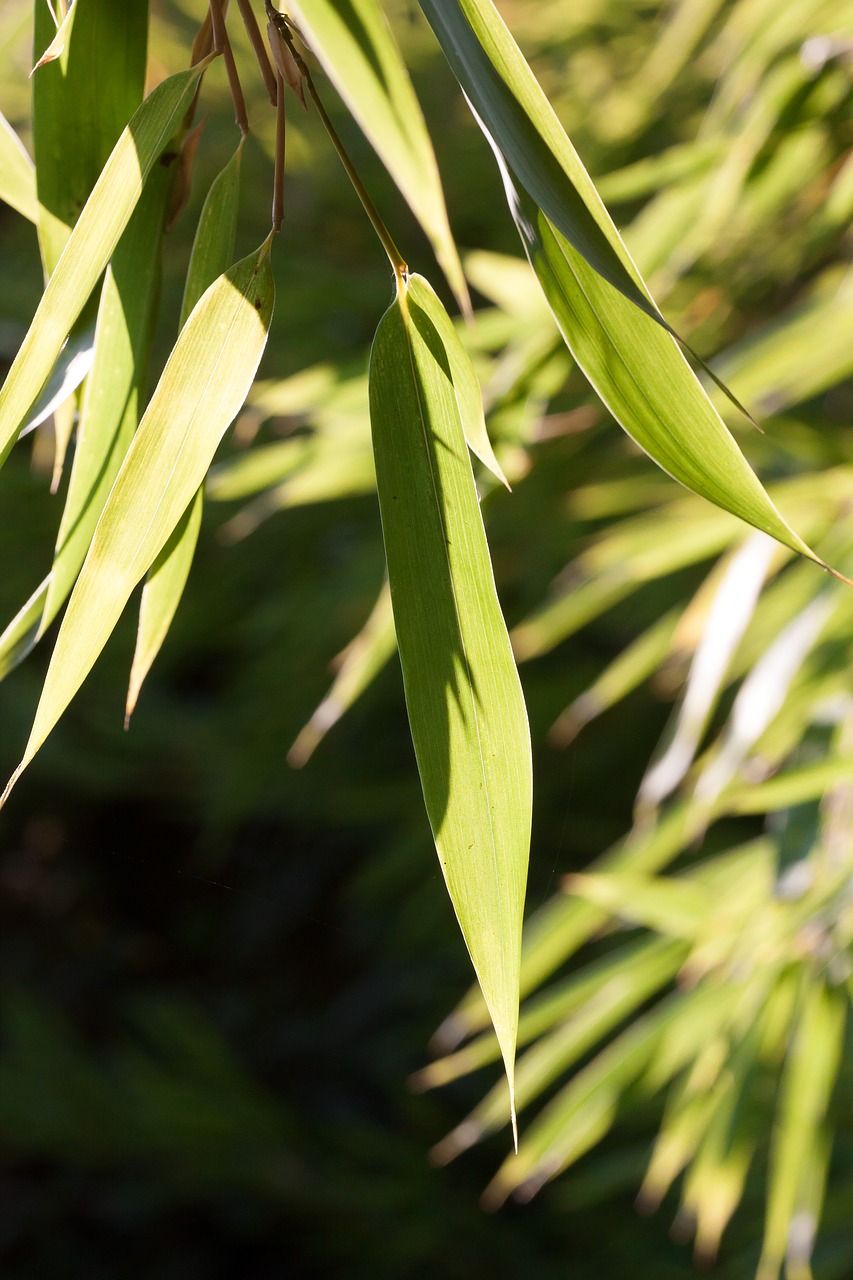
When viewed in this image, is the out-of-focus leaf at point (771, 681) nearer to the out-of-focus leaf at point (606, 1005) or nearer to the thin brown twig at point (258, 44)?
the out-of-focus leaf at point (606, 1005)

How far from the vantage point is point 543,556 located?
1406 millimetres

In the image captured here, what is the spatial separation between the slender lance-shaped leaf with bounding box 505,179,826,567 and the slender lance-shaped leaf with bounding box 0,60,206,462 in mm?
89

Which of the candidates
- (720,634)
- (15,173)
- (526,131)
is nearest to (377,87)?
(526,131)

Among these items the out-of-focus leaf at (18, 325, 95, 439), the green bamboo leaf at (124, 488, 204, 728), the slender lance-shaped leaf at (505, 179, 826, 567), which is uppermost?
the out-of-focus leaf at (18, 325, 95, 439)

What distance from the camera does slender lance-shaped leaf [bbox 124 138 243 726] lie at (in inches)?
11.7

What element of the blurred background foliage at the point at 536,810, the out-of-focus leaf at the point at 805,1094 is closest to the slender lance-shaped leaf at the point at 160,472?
the blurred background foliage at the point at 536,810

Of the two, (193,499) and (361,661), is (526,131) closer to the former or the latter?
(193,499)

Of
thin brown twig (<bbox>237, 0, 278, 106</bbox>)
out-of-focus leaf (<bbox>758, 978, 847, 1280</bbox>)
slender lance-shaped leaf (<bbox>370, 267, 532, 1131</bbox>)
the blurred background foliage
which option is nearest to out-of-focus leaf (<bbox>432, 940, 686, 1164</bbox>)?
the blurred background foliage

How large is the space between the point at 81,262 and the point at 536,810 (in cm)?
142

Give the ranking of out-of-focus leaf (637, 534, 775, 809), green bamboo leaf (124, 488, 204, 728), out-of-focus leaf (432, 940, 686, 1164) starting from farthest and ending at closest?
out-of-focus leaf (432, 940, 686, 1164), out-of-focus leaf (637, 534, 775, 809), green bamboo leaf (124, 488, 204, 728)

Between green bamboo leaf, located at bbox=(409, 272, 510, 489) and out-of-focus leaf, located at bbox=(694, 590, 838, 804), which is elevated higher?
green bamboo leaf, located at bbox=(409, 272, 510, 489)

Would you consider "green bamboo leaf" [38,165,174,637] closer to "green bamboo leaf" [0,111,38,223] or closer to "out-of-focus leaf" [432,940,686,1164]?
"green bamboo leaf" [0,111,38,223]

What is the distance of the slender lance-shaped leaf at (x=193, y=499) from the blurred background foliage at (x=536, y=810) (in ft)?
1.16

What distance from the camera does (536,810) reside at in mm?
1617
